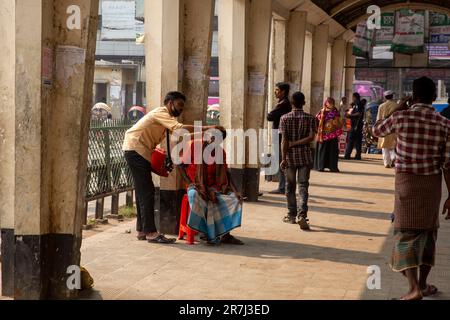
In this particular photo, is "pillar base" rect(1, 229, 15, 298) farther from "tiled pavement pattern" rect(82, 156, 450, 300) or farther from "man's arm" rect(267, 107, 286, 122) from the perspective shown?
"man's arm" rect(267, 107, 286, 122)

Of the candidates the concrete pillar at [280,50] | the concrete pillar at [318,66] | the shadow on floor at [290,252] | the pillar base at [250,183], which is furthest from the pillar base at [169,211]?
the concrete pillar at [318,66]

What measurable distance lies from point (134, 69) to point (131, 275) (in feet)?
125

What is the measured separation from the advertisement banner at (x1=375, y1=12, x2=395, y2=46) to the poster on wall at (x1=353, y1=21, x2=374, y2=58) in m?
0.98

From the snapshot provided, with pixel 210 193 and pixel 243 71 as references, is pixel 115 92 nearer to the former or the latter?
pixel 243 71

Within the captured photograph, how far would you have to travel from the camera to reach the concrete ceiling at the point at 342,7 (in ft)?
60.6

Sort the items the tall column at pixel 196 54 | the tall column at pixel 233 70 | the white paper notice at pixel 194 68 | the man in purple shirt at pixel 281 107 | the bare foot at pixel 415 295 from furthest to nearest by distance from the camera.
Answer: the tall column at pixel 233 70 → the man in purple shirt at pixel 281 107 → the white paper notice at pixel 194 68 → the tall column at pixel 196 54 → the bare foot at pixel 415 295

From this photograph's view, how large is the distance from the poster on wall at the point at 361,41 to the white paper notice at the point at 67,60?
20.4 m

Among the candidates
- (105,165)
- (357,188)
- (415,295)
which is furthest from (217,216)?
(357,188)

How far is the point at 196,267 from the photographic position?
813 cm

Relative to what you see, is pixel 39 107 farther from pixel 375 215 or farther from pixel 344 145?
pixel 344 145

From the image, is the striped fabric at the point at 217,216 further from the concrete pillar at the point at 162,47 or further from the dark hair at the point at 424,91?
the dark hair at the point at 424,91

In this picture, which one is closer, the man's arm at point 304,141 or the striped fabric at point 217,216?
the striped fabric at point 217,216

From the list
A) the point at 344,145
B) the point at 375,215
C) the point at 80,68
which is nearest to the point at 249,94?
the point at 375,215

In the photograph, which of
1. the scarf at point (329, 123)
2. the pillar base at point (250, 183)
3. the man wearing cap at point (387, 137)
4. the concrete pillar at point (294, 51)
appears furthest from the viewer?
the man wearing cap at point (387, 137)
